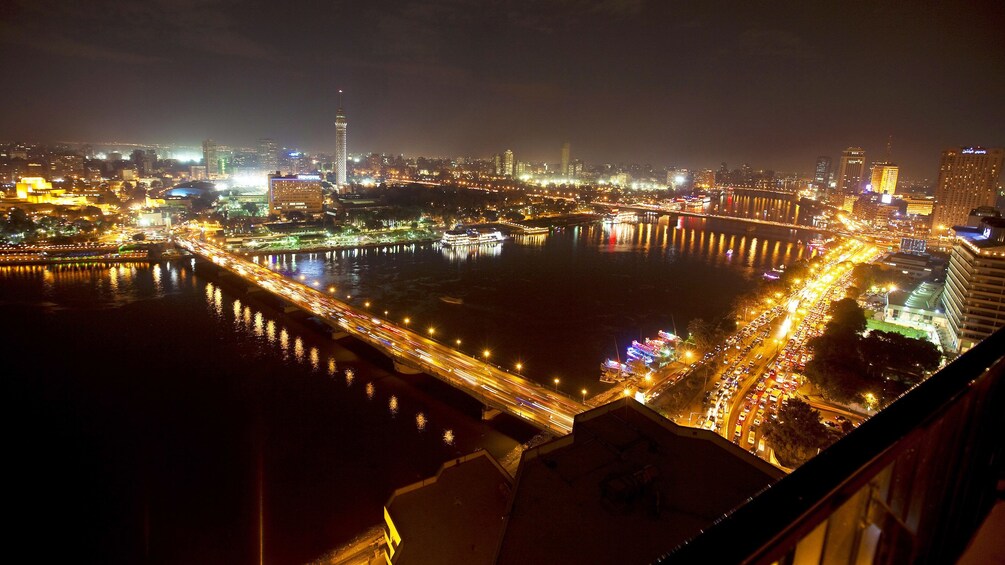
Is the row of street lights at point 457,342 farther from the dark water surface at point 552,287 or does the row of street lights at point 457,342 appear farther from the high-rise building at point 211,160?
the high-rise building at point 211,160

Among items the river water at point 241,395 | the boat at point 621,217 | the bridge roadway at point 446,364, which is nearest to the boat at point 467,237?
the river water at point 241,395

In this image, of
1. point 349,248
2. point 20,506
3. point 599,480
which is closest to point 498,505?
point 599,480

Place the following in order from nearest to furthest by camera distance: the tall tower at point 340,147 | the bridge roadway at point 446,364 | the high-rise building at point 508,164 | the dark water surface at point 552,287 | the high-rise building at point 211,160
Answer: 1. the bridge roadway at point 446,364
2. the dark water surface at point 552,287
3. the tall tower at point 340,147
4. the high-rise building at point 211,160
5. the high-rise building at point 508,164

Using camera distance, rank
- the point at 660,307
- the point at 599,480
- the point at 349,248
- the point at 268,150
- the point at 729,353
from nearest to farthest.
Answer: the point at 599,480 → the point at 729,353 → the point at 660,307 → the point at 349,248 → the point at 268,150

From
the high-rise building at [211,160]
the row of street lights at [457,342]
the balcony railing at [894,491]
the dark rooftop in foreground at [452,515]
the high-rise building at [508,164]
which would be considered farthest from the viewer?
the high-rise building at [508,164]

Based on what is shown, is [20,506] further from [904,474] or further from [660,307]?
[660,307]

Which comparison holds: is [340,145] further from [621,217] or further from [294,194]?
[621,217]
